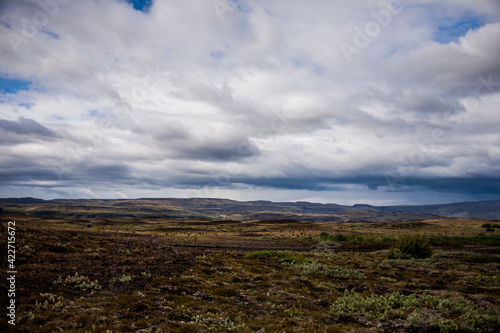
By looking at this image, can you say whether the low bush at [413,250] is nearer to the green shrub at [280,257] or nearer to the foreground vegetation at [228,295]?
the foreground vegetation at [228,295]

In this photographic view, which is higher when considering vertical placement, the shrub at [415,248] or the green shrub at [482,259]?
the shrub at [415,248]

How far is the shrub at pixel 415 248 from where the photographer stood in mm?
28531

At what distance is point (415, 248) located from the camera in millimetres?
29062

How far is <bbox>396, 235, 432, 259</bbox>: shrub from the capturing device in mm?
28531

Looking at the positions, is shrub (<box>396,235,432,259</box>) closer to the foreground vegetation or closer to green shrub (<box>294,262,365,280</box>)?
the foreground vegetation

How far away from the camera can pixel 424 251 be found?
28.6 meters

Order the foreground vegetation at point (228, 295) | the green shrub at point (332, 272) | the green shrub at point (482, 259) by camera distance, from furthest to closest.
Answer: the green shrub at point (482, 259)
the green shrub at point (332, 272)
the foreground vegetation at point (228, 295)

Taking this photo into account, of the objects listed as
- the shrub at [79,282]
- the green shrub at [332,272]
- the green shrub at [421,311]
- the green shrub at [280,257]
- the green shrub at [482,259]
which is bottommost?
the green shrub at [482,259]

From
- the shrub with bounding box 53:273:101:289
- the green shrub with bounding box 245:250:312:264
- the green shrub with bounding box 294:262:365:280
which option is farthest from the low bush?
the shrub with bounding box 53:273:101:289

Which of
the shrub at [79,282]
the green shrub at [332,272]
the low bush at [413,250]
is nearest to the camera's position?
the shrub at [79,282]

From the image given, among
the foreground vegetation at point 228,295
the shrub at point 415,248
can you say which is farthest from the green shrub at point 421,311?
the shrub at point 415,248

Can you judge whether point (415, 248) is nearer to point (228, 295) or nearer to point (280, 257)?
point (280, 257)

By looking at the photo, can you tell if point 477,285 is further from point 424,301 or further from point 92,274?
point 92,274

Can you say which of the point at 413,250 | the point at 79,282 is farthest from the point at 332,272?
the point at 79,282
